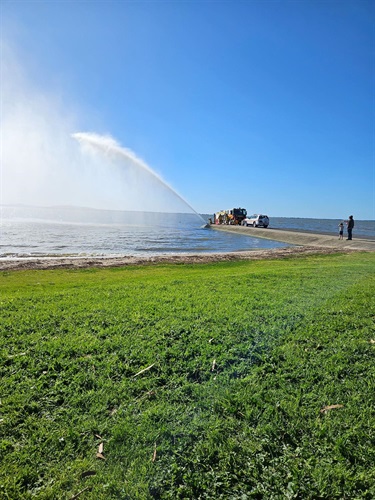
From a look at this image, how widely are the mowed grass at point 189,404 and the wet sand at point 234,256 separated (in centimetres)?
1418

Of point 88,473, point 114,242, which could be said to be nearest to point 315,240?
point 114,242

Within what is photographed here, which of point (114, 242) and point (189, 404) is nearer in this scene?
point (189, 404)

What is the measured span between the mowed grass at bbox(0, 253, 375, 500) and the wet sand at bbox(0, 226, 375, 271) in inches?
558

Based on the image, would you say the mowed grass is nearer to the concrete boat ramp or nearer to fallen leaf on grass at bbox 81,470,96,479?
fallen leaf on grass at bbox 81,470,96,479

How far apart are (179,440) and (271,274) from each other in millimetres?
9434

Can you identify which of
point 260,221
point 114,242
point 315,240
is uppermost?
point 260,221

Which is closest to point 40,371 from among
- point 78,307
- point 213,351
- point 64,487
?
point 64,487

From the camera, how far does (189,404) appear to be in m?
3.75

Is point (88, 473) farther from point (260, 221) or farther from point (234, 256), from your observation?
point (260, 221)

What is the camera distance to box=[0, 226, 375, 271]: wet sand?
2041 cm

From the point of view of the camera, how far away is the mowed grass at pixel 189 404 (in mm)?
2746

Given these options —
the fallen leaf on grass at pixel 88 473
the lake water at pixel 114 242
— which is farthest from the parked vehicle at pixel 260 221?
the fallen leaf on grass at pixel 88 473

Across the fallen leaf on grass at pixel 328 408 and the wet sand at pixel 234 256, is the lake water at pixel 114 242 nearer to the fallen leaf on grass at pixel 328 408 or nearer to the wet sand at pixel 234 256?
the wet sand at pixel 234 256

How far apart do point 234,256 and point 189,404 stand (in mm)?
22129
